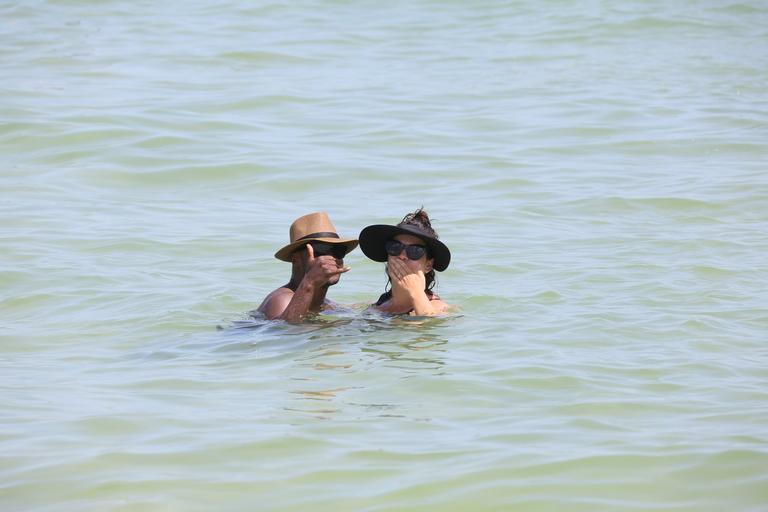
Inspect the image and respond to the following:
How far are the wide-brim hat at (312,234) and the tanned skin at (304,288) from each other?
0.21 ft

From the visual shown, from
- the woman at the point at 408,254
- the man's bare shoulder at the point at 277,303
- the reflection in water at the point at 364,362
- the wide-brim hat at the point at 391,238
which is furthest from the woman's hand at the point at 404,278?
the man's bare shoulder at the point at 277,303

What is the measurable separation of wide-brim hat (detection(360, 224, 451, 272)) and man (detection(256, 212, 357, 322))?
0.12 meters

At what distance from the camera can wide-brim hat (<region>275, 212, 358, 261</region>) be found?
7.88 metres

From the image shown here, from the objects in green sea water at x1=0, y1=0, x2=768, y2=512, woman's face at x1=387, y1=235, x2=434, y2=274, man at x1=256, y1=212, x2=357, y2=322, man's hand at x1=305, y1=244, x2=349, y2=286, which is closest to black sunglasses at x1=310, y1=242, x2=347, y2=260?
man at x1=256, y1=212, x2=357, y2=322

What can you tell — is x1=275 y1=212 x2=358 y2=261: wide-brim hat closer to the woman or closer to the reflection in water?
the woman

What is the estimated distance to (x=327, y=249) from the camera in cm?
793

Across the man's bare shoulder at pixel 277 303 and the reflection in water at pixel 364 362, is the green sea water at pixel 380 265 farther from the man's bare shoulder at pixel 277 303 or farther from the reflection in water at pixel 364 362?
the man's bare shoulder at pixel 277 303

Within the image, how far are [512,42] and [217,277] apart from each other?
12.1 meters

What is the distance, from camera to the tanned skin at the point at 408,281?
7.89 meters

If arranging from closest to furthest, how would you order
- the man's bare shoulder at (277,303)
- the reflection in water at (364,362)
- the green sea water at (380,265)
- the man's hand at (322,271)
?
the green sea water at (380,265), the reflection in water at (364,362), the man's hand at (322,271), the man's bare shoulder at (277,303)

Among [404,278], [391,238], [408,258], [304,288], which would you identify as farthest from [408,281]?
[304,288]

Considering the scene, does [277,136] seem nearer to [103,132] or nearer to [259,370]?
[103,132]

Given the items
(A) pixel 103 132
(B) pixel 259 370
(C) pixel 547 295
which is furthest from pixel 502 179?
(B) pixel 259 370

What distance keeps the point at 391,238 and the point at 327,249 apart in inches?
17.0
